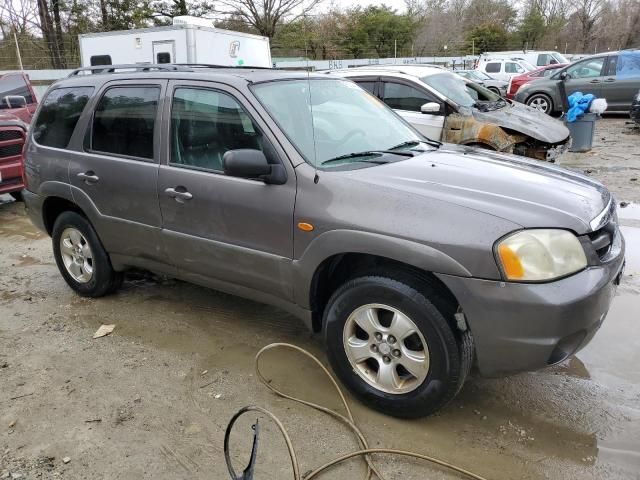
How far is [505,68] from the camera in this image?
74.0ft

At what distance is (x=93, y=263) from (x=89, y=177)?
730 millimetres

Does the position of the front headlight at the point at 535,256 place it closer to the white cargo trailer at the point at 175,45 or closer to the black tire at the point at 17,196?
the black tire at the point at 17,196

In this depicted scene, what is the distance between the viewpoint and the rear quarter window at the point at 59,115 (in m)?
4.21

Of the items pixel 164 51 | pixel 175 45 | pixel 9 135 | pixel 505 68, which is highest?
pixel 175 45

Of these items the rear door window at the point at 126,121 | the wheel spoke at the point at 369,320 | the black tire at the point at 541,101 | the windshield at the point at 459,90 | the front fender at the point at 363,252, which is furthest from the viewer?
the black tire at the point at 541,101

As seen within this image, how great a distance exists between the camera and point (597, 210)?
2.80 metres

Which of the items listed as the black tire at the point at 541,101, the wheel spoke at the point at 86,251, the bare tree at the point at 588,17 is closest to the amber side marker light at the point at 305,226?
the wheel spoke at the point at 86,251

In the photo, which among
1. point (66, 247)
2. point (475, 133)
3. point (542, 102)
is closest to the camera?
point (66, 247)

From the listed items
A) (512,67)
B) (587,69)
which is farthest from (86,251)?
(512,67)

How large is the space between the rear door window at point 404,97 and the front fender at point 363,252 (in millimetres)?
5103

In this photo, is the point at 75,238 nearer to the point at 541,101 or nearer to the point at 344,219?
the point at 344,219

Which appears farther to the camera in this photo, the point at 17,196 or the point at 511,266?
the point at 17,196

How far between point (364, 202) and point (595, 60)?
47.7ft

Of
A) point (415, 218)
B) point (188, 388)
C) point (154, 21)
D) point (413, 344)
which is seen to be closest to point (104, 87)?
point (188, 388)
